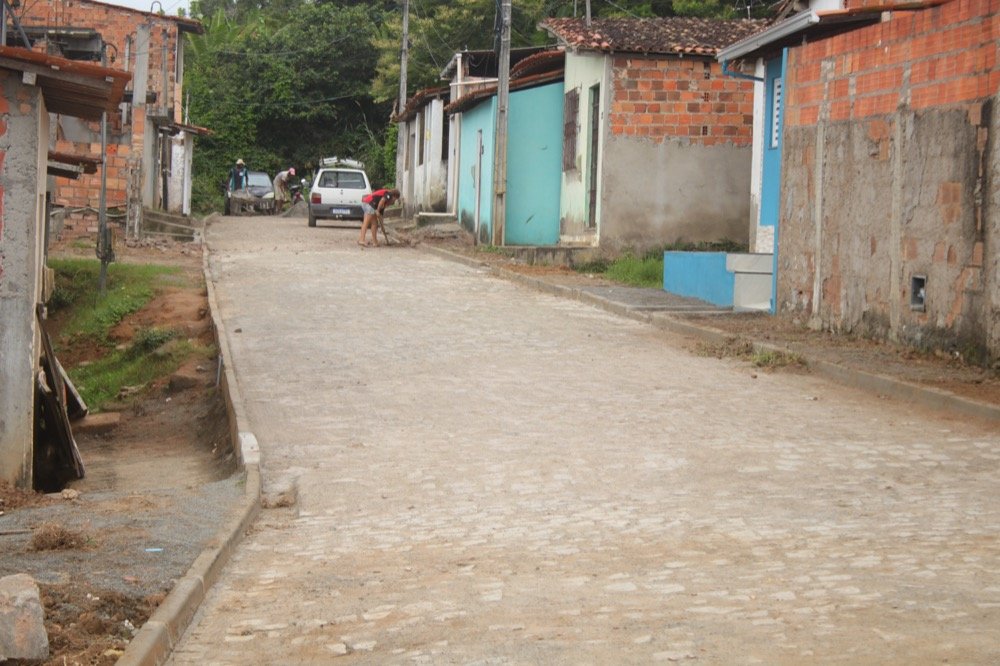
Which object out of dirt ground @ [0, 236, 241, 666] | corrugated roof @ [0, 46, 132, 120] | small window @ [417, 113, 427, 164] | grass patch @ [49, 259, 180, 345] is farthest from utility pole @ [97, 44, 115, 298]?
small window @ [417, 113, 427, 164]

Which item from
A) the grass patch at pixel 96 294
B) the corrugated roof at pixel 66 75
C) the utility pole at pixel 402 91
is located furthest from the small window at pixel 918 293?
the utility pole at pixel 402 91

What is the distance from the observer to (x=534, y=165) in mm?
27391

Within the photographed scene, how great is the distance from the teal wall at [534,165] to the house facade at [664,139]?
9.77 ft

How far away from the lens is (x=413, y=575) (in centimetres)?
592

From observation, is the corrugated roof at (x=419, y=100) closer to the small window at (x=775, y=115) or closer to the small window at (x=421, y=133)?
the small window at (x=421, y=133)

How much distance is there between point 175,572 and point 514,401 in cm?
492

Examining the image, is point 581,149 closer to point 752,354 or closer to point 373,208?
point 373,208

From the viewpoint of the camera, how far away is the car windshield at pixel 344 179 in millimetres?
36094

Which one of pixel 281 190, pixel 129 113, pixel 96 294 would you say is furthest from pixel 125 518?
pixel 281 190

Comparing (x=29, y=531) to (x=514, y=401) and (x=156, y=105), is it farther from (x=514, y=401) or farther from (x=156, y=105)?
(x=156, y=105)

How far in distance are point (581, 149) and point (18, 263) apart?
16875mm

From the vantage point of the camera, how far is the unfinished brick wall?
94.4 feet

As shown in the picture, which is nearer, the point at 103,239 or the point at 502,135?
the point at 103,239

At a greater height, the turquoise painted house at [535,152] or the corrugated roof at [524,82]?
the corrugated roof at [524,82]
